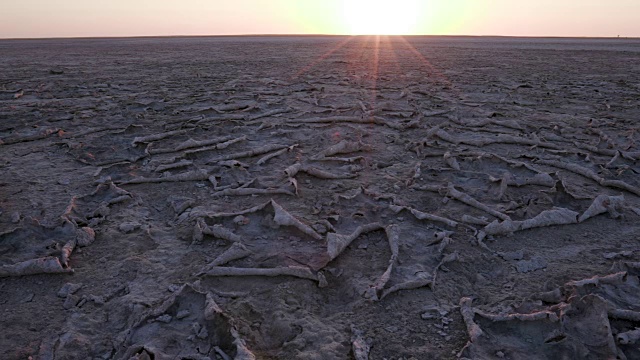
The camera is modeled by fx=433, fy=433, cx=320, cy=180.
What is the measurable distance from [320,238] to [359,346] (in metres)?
1.27

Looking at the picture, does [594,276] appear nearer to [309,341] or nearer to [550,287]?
[550,287]

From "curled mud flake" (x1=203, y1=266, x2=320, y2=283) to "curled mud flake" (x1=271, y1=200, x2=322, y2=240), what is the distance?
0.55 metres

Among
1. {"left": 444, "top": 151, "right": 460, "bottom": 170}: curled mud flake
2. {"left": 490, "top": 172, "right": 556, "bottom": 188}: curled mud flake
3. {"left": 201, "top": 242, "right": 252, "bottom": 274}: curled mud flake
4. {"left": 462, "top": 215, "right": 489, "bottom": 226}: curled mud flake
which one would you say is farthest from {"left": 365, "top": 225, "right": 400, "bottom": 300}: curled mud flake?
{"left": 444, "top": 151, "right": 460, "bottom": 170}: curled mud flake

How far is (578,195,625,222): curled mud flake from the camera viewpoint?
388 cm

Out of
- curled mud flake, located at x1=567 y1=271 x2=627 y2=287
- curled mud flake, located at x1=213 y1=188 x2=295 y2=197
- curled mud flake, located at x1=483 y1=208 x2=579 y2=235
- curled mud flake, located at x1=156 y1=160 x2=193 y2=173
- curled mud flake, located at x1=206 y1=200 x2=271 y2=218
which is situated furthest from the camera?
curled mud flake, located at x1=156 y1=160 x2=193 y2=173

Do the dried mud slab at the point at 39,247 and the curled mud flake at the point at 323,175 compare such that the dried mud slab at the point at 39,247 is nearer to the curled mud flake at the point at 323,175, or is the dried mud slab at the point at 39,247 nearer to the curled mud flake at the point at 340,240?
the curled mud flake at the point at 340,240

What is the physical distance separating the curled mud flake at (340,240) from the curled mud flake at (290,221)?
0.61 ft

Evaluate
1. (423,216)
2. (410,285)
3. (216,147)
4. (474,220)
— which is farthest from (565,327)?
(216,147)

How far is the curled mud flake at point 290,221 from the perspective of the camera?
11.8 ft

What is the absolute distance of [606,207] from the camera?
396 cm

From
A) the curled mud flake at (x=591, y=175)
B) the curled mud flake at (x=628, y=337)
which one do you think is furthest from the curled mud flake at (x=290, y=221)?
the curled mud flake at (x=591, y=175)

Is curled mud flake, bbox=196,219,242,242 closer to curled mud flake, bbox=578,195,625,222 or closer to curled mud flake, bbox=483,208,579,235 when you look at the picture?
curled mud flake, bbox=483,208,579,235

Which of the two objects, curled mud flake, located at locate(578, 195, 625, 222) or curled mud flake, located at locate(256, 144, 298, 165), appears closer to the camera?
curled mud flake, located at locate(578, 195, 625, 222)

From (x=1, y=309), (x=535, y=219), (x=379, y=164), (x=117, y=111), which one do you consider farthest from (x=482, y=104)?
(x=1, y=309)
